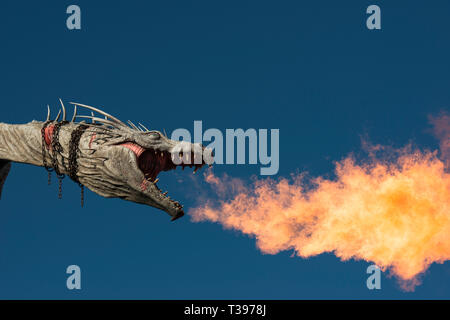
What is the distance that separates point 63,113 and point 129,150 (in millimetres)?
2665

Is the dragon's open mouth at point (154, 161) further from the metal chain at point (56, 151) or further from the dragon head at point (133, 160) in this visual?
the metal chain at point (56, 151)

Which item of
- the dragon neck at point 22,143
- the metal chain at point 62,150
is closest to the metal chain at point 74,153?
the metal chain at point 62,150

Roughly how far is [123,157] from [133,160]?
25 centimetres

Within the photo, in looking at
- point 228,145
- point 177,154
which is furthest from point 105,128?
point 228,145

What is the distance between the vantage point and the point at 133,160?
14477 millimetres

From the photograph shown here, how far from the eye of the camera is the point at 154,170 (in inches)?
599

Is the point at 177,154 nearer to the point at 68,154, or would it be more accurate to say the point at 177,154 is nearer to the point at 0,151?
the point at 68,154

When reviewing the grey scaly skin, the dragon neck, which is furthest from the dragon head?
the dragon neck

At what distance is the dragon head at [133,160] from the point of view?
1432 centimetres

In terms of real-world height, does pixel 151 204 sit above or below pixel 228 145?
below

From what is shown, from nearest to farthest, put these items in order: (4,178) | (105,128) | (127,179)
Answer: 1. (127,179)
2. (105,128)
3. (4,178)

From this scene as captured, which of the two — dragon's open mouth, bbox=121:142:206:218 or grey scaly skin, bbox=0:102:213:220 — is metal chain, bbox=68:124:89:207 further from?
dragon's open mouth, bbox=121:142:206:218

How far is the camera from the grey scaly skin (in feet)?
47.0

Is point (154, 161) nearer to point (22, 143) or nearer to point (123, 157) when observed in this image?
point (123, 157)
